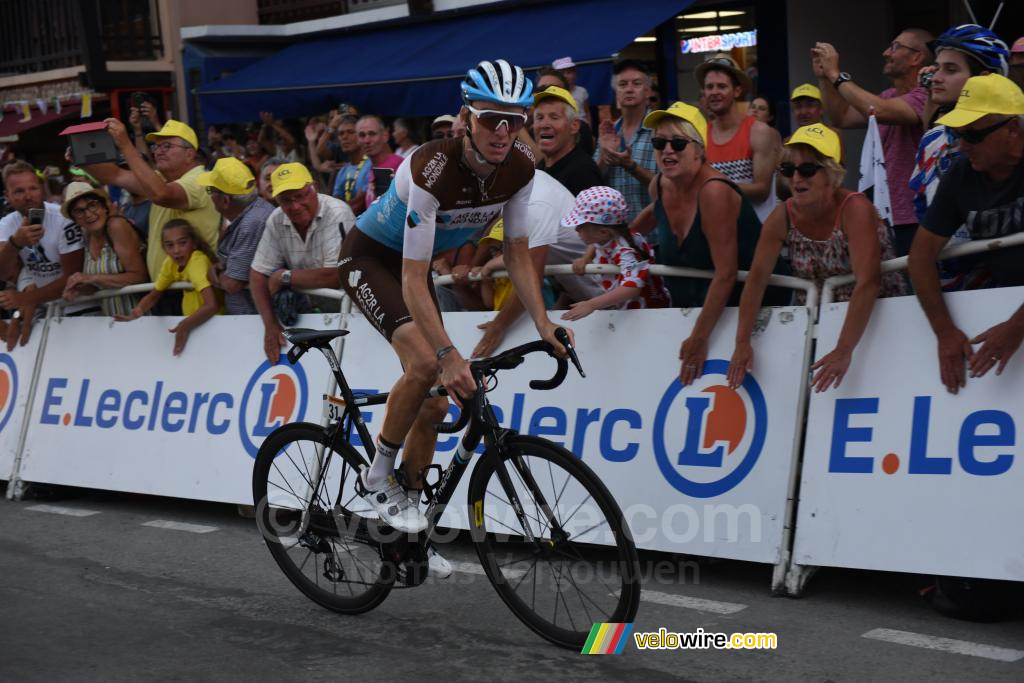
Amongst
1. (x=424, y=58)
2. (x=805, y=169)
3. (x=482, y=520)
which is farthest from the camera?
(x=424, y=58)

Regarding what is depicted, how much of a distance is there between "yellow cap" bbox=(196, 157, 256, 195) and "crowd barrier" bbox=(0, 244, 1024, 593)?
0.83 m

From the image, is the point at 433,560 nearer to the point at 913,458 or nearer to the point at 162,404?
the point at 913,458

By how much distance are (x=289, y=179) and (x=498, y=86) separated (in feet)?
9.69

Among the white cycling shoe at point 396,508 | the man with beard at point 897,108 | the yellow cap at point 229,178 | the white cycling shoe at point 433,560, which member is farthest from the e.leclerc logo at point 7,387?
the man with beard at point 897,108

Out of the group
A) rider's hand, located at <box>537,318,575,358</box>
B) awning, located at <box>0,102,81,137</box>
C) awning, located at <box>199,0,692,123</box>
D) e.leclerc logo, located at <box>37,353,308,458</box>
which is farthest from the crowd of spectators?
awning, located at <box>0,102,81,137</box>

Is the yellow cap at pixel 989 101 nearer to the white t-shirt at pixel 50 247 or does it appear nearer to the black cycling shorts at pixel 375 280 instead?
the black cycling shorts at pixel 375 280

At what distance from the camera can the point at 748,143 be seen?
7648 millimetres

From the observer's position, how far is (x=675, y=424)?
19.9ft

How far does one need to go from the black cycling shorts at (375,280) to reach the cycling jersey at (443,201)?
6 cm

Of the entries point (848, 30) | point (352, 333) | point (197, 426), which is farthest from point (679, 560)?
point (848, 30)

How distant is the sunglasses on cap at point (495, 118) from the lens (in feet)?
15.8

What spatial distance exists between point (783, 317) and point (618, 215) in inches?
44.9

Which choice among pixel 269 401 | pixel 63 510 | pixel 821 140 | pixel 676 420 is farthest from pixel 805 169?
pixel 63 510

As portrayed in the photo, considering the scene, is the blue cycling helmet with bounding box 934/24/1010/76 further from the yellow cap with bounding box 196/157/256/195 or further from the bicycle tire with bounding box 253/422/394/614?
the yellow cap with bounding box 196/157/256/195
